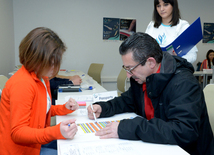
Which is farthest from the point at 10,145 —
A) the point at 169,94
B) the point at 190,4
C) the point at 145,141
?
the point at 190,4

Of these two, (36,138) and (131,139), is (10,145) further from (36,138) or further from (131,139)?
(131,139)

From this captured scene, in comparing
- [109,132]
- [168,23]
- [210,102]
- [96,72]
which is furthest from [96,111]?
[96,72]

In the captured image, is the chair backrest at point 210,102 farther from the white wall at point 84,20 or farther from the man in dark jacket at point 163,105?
→ the white wall at point 84,20

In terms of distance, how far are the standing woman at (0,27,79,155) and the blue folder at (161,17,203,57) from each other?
3.03 ft

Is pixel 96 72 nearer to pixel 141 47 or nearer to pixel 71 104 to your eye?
pixel 71 104

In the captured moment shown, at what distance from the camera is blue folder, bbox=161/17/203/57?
4.45ft

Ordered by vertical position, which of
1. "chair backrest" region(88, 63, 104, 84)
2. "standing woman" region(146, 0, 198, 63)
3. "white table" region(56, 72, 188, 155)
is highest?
"standing woman" region(146, 0, 198, 63)

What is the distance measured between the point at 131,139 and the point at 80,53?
4.30 metres

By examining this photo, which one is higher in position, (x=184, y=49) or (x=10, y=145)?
(x=184, y=49)

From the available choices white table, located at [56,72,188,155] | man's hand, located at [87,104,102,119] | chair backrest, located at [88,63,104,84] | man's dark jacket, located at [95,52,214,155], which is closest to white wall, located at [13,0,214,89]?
chair backrest, located at [88,63,104,84]

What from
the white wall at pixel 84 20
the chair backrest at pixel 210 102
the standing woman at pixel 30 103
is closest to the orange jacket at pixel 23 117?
the standing woman at pixel 30 103

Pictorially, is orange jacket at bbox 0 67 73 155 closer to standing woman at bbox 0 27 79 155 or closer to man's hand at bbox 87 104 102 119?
standing woman at bbox 0 27 79 155

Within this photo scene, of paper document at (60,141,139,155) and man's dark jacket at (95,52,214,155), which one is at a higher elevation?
man's dark jacket at (95,52,214,155)

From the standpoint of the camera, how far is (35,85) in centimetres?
101
